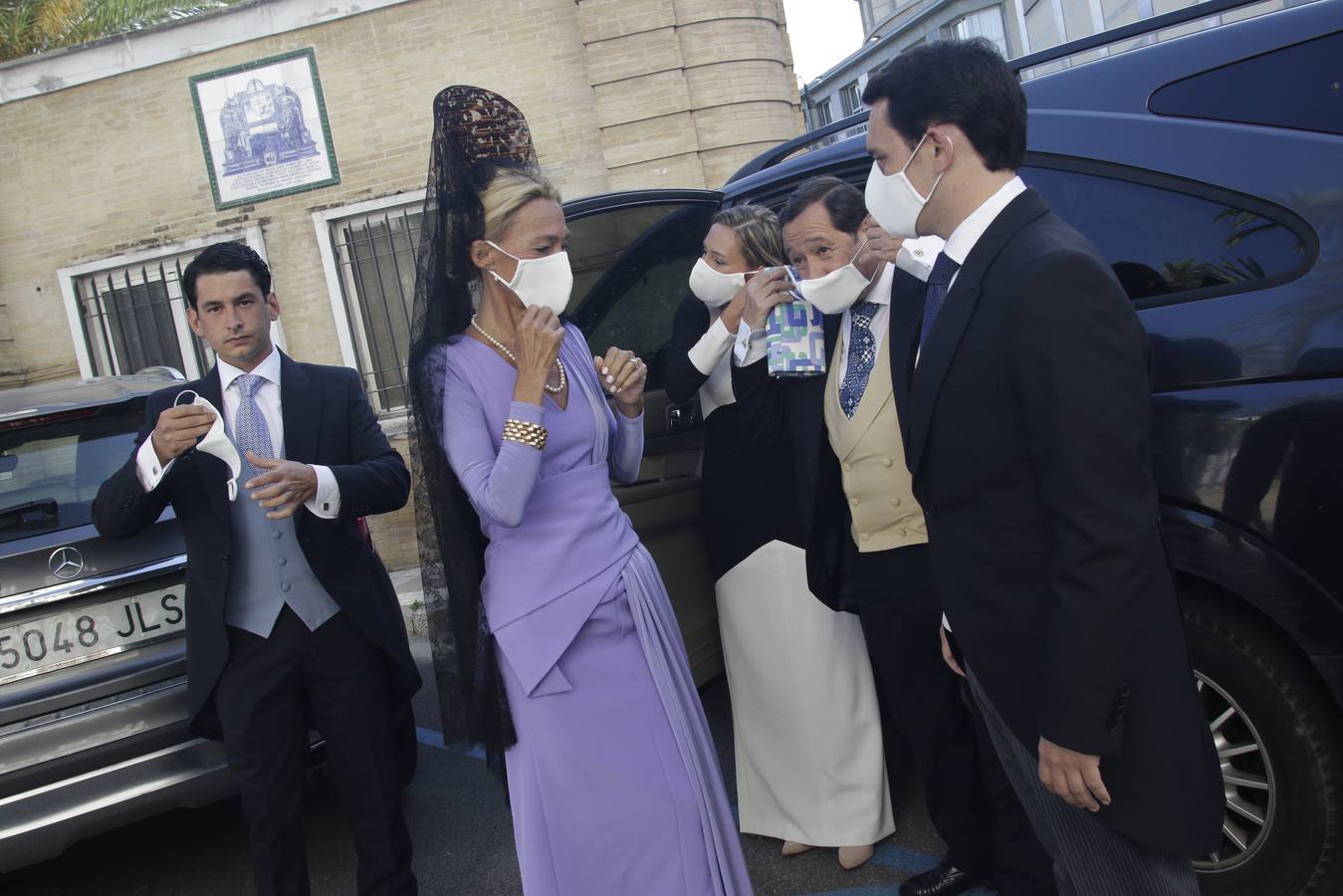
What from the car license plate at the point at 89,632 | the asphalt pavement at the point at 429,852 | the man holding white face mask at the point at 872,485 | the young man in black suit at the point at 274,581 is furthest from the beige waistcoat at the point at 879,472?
the car license plate at the point at 89,632

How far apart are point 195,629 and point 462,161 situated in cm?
138

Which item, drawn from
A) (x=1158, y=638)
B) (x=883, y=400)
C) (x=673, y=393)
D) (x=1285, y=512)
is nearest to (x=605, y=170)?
(x=673, y=393)

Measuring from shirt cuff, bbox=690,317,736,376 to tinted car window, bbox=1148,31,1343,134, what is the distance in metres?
1.20

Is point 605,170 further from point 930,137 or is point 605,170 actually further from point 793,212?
point 930,137

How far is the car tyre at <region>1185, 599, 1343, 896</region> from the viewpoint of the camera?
2.37 metres

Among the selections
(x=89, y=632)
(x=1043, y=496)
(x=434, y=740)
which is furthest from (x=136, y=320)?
(x=1043, y=496)

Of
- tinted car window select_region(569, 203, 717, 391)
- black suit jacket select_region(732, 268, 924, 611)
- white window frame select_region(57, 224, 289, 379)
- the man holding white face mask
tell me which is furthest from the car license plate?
white window frame select_region(57, 224, 289, 379)

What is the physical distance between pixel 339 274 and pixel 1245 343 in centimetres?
826

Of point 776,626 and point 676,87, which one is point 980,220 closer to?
point 776,626

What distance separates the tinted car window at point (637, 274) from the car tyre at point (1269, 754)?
77.3 inches

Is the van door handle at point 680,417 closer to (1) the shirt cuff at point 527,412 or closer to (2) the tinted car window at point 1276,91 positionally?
(1) the shirt cuff at point 527,412

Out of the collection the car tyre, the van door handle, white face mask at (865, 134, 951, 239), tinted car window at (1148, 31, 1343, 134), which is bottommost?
the car tyre

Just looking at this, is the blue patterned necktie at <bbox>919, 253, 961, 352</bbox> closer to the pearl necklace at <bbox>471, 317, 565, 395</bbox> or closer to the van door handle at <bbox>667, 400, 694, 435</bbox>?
the pearl necklace at <bbox>471, 317, 565, 395</bbox>

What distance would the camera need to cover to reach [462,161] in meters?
2.22
